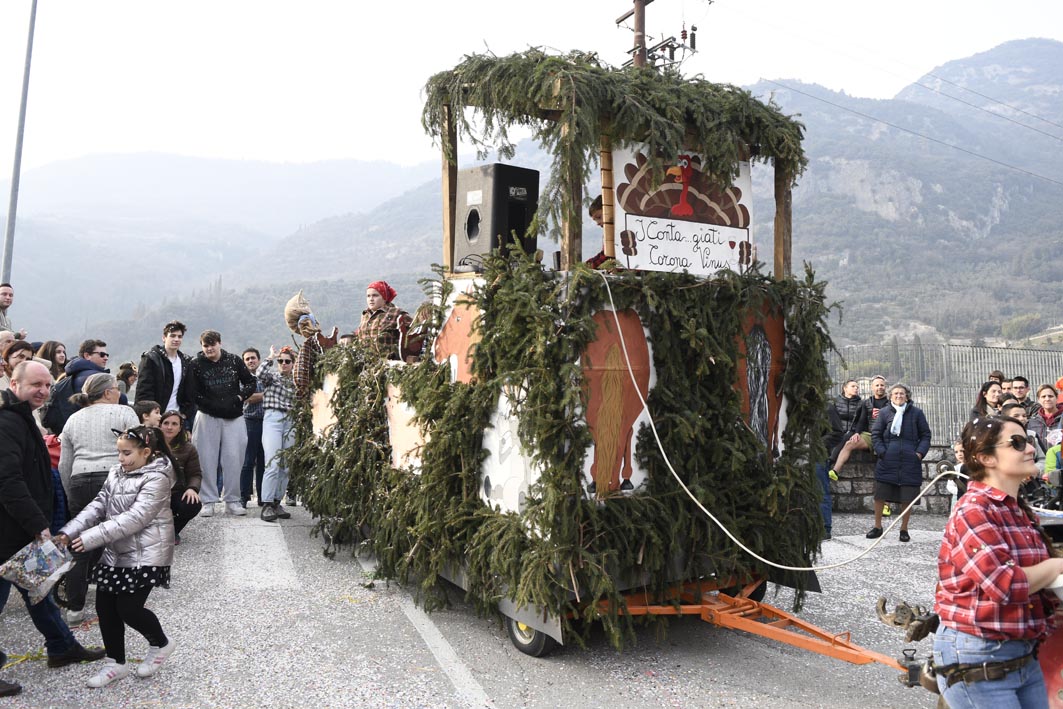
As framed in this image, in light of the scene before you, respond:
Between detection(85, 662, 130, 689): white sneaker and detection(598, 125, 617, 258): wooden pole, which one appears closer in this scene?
detection(85, 662, 130, 689): white sneaker

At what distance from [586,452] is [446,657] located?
1.51 m

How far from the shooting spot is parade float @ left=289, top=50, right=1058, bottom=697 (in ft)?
15.0

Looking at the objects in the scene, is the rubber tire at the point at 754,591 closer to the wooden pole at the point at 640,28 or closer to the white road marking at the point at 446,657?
the white road marking at the point at 446,657

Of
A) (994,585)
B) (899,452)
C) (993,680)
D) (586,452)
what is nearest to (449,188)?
(586,452)

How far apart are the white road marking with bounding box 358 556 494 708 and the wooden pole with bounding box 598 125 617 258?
2498 millimetres

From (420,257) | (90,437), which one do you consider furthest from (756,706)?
(420,257)

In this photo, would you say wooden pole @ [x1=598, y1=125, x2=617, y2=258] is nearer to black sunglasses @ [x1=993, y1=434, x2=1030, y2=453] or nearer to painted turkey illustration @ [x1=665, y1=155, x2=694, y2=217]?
painted turkey illustration @ [x1=665, y1=155, x2=694, y2=217]

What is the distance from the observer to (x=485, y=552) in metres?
4.97

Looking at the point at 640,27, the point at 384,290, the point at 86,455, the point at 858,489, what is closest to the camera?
the point at 86,455

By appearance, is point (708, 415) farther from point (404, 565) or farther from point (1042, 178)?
point (1042, 178)

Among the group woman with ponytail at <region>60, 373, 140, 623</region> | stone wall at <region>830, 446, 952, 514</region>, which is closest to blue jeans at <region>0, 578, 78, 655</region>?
woman with ponytail at <region>60, 373, 140, 623</region>

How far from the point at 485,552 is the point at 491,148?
2.58 meters

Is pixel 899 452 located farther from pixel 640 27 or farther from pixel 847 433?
pixel 640 27

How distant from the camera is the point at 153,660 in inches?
180
